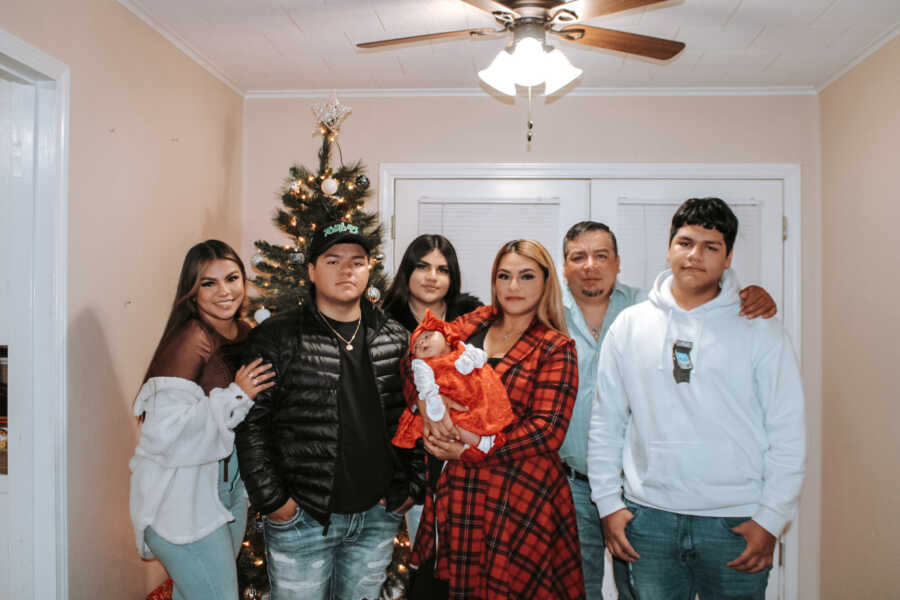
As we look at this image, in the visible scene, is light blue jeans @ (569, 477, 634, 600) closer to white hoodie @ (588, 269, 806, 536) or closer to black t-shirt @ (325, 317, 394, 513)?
white hoodie @ (588, 269, 806, 536)

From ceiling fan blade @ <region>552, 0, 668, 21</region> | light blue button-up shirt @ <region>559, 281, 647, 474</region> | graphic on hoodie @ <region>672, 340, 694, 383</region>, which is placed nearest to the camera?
ceiling fan blade @ <region>552, 0, 668, 21</region>

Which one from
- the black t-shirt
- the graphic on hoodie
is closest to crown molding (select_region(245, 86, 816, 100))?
the black t-shirt

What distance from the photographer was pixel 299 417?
1.95 m

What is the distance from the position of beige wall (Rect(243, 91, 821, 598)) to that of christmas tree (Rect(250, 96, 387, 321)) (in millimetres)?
645

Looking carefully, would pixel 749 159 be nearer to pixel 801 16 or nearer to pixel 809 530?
pixel 801 16

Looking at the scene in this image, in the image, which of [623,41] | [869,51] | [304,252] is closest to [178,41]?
[304,252]

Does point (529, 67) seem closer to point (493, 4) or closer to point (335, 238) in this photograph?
point (493, 4)

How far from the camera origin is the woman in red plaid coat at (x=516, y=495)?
1866 mm

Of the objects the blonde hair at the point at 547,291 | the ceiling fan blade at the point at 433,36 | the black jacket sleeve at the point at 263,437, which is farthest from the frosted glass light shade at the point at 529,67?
the black jacket sleeve at the point at 263,437

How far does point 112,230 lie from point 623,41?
203cm

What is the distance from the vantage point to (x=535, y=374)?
6.37 feet

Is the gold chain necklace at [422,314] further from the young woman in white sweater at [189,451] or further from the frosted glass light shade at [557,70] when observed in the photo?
the frosted glass light shade at [557,70]

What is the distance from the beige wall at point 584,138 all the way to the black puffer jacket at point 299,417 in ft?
5.57

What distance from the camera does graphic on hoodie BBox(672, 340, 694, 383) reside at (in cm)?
180
